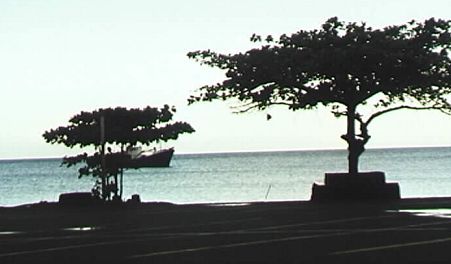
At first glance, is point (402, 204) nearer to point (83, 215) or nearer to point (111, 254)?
point (83, 215)

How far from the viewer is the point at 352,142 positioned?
100 ft

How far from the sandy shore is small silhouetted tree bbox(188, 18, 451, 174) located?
353cm

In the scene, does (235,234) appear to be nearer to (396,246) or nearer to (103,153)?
(396,246)

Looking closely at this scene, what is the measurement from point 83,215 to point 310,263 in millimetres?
13152

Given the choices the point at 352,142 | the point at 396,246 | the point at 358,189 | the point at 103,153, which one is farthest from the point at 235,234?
the point at 103,153

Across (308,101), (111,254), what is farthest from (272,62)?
(111,254)

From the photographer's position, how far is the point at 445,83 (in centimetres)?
2933

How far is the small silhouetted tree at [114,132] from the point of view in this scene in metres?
32.6

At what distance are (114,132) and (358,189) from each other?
8.34m

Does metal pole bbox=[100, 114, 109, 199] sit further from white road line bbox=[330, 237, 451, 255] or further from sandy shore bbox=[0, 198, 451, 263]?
white road line bbox=[330, 237, 451, 255]

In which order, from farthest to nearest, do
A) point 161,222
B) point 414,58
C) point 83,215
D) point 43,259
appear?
point 414,58 → point 83,215 → point 161,222 → point 43,259

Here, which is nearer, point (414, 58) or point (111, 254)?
point (111, 254)

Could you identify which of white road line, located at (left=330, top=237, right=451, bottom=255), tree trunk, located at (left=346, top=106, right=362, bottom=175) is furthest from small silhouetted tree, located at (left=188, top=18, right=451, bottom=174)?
white road line, located at (left=330, top=237, right=451, bottom=255)

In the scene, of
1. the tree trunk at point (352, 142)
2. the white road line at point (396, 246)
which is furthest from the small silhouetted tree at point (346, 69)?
the white road line at point (396, 246)
